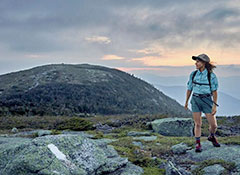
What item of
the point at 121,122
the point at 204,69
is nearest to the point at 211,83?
the point at 204,69

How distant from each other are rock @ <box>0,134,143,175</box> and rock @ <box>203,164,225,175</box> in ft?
6.23

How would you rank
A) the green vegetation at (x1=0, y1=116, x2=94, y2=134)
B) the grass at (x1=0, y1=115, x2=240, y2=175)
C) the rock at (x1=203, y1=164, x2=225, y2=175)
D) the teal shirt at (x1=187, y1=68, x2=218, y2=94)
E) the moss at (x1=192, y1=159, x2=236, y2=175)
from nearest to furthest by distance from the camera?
the rock at (x1=203, y1=164, x2=225, y2=175), the moss at (x1=192, y1=159, x2=236, y2=175), the grass at (x1=0, y1=115, x2=240, y2=175), the teal shirt at (x1=187, y1=68, x2=218, y2=94), the green vegetation at (x1=0, y1=116, x2=94, y2=134)

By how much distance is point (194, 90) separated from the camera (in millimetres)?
8461

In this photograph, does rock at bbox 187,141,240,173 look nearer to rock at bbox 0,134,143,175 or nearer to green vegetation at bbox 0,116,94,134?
rock at bbox 0,134,143,175

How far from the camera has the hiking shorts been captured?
8.20m

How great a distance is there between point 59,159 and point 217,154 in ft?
17.5

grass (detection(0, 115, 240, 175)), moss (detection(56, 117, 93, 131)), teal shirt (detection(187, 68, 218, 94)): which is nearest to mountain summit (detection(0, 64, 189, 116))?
grass (detection(0, 115, 240, 175))

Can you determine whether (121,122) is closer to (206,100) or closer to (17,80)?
(206,100)

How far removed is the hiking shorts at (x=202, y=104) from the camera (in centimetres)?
820

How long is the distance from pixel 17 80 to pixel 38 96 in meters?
20.4

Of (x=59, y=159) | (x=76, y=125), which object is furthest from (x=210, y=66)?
(x=76, y=125)

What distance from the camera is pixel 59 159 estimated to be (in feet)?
17.6

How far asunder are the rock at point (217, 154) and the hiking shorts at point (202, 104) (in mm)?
1432

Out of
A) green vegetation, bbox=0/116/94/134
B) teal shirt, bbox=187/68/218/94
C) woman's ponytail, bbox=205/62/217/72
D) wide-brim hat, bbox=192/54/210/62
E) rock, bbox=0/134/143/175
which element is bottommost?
green vegetation, bbox=0/116/94/134
